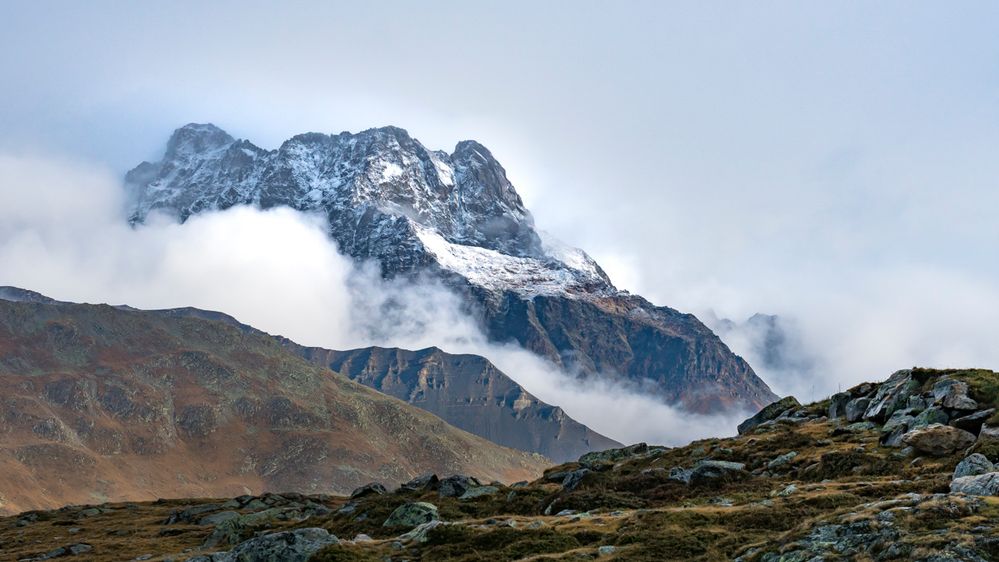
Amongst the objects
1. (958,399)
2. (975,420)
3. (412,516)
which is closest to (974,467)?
(975,420)

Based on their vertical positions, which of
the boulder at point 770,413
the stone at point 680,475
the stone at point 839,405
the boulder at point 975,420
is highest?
the boulder at point 770,413

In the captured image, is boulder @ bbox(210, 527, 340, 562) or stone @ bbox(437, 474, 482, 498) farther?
stone @ bbox(437, 474, 482, 498)

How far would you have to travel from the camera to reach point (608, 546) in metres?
51.8

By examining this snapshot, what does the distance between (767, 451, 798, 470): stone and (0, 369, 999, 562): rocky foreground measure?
179mm

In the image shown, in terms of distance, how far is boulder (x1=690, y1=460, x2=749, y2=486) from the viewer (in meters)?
76.8

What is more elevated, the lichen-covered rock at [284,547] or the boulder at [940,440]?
the boulder at [940,440]

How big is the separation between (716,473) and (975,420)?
21696 millimetres

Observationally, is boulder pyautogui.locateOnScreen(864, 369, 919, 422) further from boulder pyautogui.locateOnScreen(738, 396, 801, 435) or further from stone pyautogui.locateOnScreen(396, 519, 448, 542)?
stone pyautogui.locateOnScreen(396, 519, 448, 542)

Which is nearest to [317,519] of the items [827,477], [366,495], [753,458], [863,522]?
[366,495]

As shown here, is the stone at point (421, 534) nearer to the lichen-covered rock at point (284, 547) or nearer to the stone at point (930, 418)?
the lichen-covered rock at point (284, 547)

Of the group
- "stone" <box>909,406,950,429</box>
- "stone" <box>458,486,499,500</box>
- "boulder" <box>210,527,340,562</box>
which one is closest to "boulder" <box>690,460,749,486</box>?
"stone" <box>909,406,950,429</box>

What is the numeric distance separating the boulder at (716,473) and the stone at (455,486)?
1257 inches

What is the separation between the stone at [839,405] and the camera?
102562 mm

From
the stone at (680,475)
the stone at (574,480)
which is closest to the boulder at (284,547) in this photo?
the stone at (680,475)
